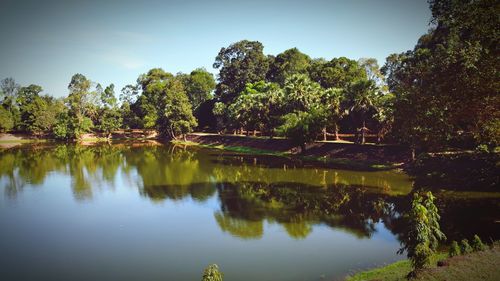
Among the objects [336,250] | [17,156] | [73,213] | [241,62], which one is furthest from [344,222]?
[241,62]

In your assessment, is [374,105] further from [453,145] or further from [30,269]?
[30,269]

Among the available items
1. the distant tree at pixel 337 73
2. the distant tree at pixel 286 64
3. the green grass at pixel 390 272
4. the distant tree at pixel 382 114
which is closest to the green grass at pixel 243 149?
the distant tree at pixel 382 114

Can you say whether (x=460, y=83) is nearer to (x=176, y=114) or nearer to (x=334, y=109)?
(x=334, y=109)

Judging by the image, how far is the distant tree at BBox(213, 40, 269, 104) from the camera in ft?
317

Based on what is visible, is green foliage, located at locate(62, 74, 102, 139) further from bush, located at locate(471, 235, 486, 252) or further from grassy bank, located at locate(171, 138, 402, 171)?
bush, located at locate(471, 235, 486, 252)

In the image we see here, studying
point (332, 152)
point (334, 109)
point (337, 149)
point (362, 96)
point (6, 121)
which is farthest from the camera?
point (6, 121)

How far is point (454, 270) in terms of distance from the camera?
49.5ft

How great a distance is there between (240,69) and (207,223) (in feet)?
248

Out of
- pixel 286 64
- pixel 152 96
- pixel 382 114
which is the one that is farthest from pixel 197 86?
pixel 382 114

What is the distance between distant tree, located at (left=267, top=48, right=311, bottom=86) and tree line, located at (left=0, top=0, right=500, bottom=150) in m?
0.33

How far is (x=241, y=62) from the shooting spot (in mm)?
97938

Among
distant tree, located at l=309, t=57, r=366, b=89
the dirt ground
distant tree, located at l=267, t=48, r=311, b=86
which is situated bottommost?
the dirt ground

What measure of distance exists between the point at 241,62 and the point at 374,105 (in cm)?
5421

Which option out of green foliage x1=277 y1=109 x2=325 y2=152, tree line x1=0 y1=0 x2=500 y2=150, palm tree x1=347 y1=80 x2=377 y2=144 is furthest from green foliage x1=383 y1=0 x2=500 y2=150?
green foliage x1=277 y1=109 x2=325 y2=152
